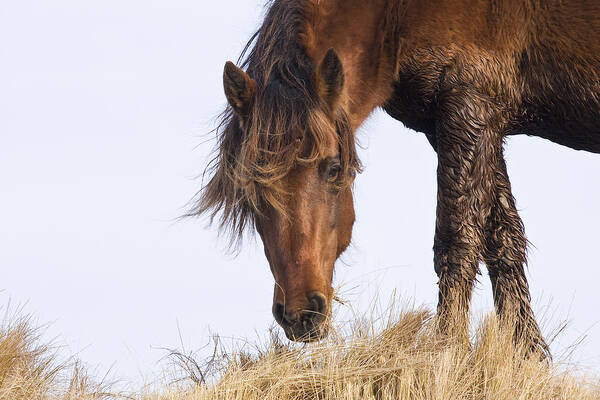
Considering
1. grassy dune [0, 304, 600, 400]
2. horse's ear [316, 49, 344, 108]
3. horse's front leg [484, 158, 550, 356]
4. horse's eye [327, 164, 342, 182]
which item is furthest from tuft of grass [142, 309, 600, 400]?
horse's ear [316, 49, 344, 108]

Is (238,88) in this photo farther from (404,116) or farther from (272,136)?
(404,116)

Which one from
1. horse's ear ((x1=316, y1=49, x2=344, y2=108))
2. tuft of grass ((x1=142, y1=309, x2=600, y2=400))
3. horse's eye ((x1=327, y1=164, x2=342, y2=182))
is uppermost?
horse's ear ((x1=316, y1=49, x2=344, y2=108))

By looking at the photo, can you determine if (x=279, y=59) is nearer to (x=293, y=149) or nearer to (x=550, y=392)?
(x=293, y=149)

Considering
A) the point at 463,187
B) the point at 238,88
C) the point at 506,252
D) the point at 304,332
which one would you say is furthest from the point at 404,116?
the point at 304,332

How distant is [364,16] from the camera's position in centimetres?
540

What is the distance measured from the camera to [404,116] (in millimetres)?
5852

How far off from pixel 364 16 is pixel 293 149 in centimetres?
147

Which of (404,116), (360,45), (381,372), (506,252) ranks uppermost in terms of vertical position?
(360,45)

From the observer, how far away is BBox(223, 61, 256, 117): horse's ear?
15.1ft

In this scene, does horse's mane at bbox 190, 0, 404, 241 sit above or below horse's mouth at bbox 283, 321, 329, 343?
above

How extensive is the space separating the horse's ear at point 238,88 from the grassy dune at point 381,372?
143cm

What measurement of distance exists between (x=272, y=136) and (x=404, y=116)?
5.52 feet

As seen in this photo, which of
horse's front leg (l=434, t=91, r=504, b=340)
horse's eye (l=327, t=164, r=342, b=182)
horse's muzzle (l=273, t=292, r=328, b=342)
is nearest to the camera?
horse's muzzle (l=273, t=292, r=328, b=342)

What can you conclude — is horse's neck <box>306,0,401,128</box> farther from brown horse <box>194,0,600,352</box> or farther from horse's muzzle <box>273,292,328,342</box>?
horse's muzzle <box>273,292,328,342</box>
